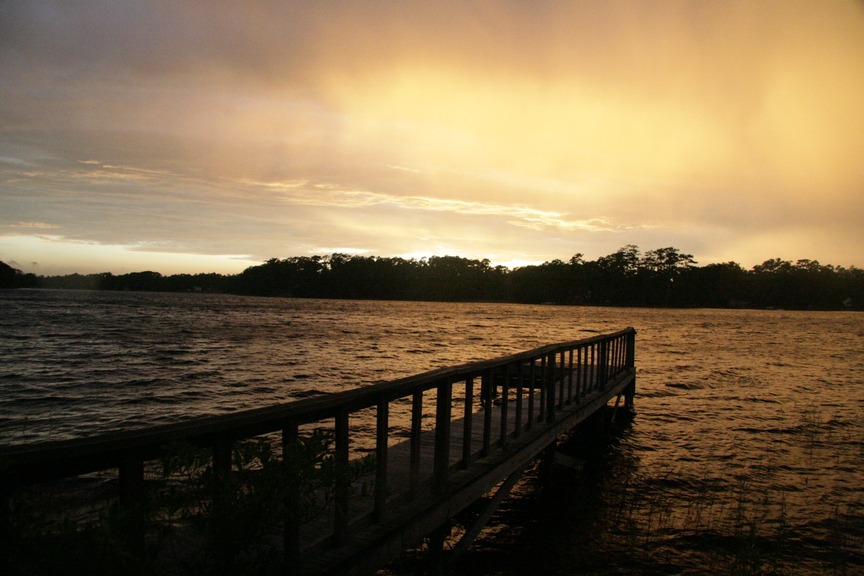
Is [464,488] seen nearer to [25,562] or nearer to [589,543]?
[589,543]

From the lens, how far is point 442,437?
593 centimetres

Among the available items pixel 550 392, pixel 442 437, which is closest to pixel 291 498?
pixel 442 437

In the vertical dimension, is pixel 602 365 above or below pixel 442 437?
below

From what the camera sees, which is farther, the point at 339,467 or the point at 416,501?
the point at 416,501

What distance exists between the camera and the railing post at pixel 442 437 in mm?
5738

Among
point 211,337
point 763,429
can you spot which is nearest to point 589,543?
point 763,429

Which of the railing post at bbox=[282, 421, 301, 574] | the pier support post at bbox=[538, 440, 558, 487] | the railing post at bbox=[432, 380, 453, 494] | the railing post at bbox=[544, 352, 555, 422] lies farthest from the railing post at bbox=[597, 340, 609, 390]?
the railing post at bbox=[282, 421, 301, 574]

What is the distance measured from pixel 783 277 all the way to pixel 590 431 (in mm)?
207361

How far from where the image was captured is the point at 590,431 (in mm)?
14172

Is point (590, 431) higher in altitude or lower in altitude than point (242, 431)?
lower

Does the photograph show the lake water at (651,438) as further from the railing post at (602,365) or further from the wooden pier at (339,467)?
the railing post at (602,365)

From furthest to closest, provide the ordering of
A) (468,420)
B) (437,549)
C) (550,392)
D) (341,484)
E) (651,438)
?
(651,438) → (550,392) → (468,420) → (437,549) → (341,484)

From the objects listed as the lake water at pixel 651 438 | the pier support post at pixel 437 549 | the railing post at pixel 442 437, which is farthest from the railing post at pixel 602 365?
the railing post at pixel 442 437

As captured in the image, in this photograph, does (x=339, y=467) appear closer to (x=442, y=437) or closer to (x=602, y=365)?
→ (x=442, y=437)
